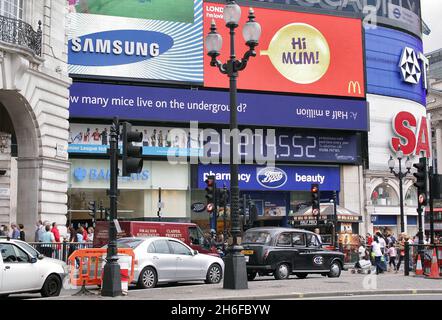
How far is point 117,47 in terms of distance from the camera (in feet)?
143

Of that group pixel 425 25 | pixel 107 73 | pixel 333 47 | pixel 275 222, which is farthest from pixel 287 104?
pixel 425 25

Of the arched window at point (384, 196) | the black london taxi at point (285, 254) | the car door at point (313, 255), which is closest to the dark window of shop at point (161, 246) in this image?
the black london taxi at point (285, 254)

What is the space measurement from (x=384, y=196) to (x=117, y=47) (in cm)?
2522

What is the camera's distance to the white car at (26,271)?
575 inches

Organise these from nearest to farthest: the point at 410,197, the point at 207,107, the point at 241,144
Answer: the point at 207,107, the point at 241,144, the point at 410,197

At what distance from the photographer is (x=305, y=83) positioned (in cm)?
4828

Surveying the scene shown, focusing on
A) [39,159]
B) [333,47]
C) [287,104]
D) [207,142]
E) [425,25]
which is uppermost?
[425,25]

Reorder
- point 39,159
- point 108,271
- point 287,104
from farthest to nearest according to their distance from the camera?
1. point 287,104
2. point 39,159
3. point 108,271

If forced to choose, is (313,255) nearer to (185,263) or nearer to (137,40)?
(185,263)

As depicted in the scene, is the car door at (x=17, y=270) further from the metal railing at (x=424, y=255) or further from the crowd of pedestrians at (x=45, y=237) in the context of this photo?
the metal railing at (x=424, y=255)

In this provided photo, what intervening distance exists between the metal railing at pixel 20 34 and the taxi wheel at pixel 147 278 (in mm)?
10561

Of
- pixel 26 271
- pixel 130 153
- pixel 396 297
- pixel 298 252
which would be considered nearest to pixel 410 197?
pixel 298 252

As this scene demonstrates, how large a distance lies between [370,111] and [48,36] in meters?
32.3

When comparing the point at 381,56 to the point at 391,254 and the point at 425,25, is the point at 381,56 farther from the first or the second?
the point at 391,254
